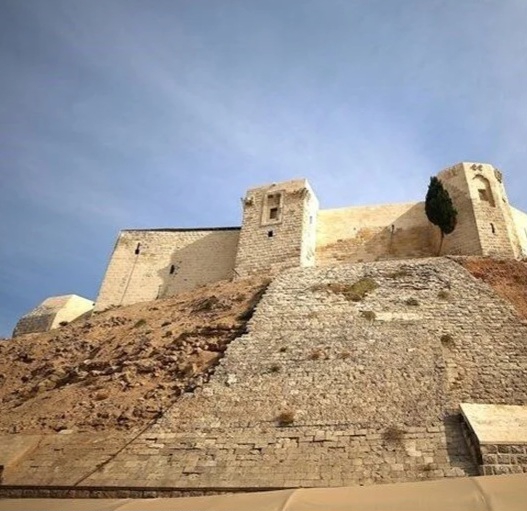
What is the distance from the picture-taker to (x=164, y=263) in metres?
24.4

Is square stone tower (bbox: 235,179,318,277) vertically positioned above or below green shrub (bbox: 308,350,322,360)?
above

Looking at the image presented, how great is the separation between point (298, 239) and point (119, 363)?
33.7ft

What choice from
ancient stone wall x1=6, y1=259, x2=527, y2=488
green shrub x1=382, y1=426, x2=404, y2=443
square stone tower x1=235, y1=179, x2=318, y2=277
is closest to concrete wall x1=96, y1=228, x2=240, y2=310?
square stone tower x1=235, y1=179, x2=318, y2=277

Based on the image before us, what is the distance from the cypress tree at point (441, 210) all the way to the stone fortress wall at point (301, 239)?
0.36 meters

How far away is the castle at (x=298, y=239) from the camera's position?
19.9m

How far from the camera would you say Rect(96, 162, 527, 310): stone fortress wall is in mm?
19922

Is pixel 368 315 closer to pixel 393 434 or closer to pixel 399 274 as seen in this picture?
pixel 399 274

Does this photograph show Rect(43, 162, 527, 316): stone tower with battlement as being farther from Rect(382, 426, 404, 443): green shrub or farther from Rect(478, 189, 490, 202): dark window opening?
Rect(382, 426, 404, 443): green shrub

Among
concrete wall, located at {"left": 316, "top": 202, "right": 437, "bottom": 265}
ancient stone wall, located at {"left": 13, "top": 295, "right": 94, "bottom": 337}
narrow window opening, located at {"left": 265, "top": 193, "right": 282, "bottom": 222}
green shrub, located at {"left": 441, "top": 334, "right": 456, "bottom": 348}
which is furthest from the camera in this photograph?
ancient stone wall, located at {"left": 13, "top": 295, "right": 94, "bottom": 337}

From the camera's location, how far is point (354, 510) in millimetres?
5094

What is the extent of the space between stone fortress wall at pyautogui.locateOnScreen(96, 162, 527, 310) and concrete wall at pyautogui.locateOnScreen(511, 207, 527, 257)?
8 centimetres

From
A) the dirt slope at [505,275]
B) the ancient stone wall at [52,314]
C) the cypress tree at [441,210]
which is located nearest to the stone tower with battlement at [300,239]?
the cypress tree at [441,210]

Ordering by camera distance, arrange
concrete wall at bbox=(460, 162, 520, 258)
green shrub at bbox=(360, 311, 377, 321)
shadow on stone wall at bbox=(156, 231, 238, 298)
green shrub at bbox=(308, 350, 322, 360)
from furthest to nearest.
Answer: shadow on stone wall at bbox=(156, 231, 238, 298)
concrete wall at bbox=(460, 162, 520, 258)
green shrub at bbox=(360, 311, 377, 321)
green shrub at bbox=(308, 350, 322, 360)

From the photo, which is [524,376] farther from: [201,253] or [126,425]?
[201,253]
